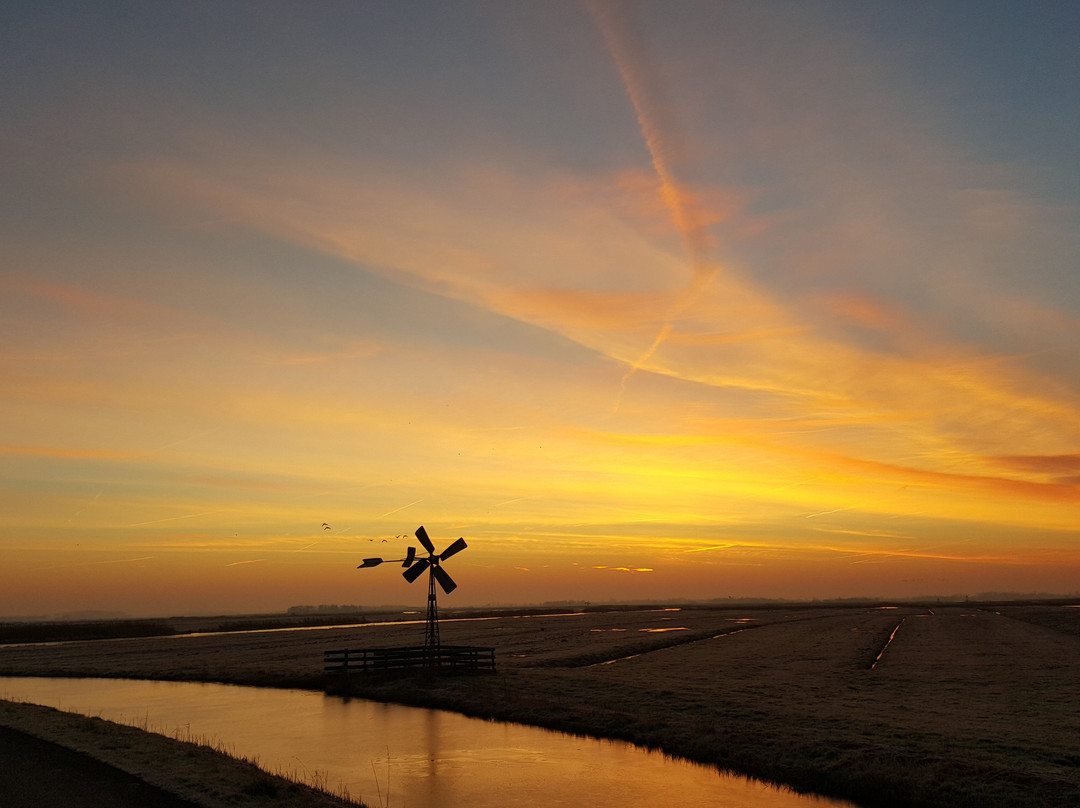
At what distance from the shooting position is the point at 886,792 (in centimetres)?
2183

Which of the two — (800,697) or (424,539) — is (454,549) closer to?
(424,539)

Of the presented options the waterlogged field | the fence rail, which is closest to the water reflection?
the waterlogged field

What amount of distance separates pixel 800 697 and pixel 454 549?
2368 cm

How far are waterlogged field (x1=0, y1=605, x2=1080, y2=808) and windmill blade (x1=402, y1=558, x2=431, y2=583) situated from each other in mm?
6888

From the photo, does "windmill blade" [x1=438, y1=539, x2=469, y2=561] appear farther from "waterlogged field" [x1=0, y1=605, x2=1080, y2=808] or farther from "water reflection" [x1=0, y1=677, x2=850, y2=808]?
"water reflection" [x1=0, y1=677, x2=850, y2=808]

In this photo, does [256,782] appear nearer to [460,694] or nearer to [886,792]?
[886,792]

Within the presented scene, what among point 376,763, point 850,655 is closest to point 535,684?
point 376,763

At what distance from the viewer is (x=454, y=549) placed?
52.0 metres

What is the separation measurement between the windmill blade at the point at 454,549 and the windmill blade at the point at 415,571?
1073 mm

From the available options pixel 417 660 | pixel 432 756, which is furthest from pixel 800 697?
pixel 417 660

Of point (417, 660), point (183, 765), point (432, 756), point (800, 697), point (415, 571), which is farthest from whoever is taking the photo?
point (415, 571)

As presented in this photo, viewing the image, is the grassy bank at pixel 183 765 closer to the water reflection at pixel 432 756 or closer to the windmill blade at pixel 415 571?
the water reflection at pixel 432 756

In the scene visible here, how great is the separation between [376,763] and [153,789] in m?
7.52

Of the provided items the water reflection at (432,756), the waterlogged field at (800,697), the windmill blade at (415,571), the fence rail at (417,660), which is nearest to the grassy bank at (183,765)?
the water reflection at (432,756)
